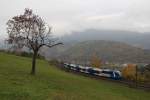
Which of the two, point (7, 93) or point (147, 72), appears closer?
point (7, 93)

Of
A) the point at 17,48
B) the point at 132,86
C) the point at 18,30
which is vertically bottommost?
the point at 132,86

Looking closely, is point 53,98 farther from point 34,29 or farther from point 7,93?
point 34,29

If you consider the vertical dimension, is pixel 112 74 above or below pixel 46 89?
below

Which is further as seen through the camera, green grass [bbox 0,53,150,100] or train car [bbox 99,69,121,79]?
train car [bbox 99,69,121,79]

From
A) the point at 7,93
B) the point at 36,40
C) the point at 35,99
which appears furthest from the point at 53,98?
the point at 36,40

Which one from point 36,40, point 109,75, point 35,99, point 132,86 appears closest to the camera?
point 35,99

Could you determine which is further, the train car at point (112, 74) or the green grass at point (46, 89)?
the train car at point (112, 74)

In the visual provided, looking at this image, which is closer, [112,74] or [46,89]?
[46,89]

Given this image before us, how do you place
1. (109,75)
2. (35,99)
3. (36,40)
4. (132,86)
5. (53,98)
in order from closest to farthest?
(35,99)
(53,98)
(36,40)
(132,86)
(109,75)

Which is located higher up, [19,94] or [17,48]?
[17,48]

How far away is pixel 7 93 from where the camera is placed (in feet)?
77.9

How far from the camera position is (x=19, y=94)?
79.0ft

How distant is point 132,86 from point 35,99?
40930mm

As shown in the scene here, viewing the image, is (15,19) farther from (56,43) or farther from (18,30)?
(56,43)
